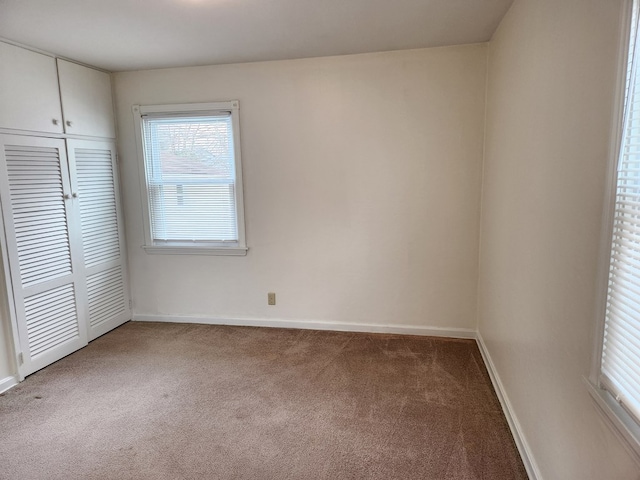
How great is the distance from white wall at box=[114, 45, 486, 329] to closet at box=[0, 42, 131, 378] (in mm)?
311

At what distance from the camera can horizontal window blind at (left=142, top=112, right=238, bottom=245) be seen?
11.5ft

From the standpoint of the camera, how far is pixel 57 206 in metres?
3.04

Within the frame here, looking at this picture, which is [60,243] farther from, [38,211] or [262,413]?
[262,413]

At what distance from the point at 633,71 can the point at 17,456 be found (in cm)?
302

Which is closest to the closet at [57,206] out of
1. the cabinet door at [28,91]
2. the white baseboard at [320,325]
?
the cabinet door at [28,91]

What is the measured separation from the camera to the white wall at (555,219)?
1.22 m

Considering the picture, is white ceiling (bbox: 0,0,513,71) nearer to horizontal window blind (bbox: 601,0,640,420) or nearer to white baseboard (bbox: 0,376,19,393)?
horizontal window blind (bbox: 601,0,640,420)

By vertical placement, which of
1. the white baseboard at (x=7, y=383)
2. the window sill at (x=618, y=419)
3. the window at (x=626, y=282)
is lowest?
the white baseboard at (x=7, y=383)

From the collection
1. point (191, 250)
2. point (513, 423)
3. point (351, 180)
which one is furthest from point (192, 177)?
point (513, 423)

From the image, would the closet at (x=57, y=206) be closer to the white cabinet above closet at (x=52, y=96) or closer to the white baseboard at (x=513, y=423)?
the white cabinet above closet at (x=52, y=96)

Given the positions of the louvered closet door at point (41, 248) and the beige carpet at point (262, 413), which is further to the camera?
the louvered closet door at point (41, 248)

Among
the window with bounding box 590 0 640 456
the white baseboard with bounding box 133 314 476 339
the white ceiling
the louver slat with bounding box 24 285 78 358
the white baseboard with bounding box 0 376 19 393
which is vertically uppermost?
the white ceiling

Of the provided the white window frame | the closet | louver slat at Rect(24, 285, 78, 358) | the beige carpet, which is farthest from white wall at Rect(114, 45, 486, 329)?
the white window frame

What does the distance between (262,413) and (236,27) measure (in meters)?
2.42
